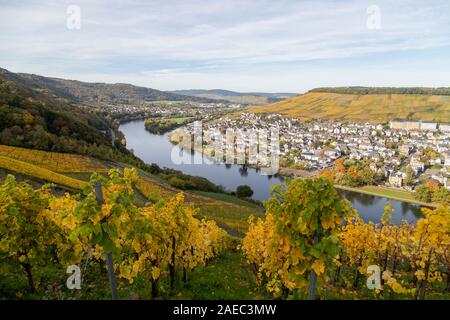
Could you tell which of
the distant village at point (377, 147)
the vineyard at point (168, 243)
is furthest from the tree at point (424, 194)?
the vineyard at point (168, 243)

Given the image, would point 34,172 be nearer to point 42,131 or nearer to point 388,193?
point 42,131

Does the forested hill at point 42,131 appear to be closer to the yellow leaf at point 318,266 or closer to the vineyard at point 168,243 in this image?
the vineyard at point 168,243

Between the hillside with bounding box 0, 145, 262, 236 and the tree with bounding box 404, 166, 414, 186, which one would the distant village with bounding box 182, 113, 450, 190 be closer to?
the tree with bounding box 404, 166, 414, 186

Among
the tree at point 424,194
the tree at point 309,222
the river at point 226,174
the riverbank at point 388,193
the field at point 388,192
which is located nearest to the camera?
the tree at point 309,222

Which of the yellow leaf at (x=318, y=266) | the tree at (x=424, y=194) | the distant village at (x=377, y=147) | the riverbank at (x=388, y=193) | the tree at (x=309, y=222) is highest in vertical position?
the tree at (x=309, y=222)

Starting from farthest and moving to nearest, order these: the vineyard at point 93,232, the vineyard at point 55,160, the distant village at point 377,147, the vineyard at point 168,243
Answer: the distant village at point 377,147 < the vineyard at point 55,160 < the vineyard at point 93,232 < the vineyard at point 168,243

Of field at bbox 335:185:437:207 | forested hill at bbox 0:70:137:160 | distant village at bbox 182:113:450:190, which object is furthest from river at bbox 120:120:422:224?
forested hill at bbox 0:70:137:160
